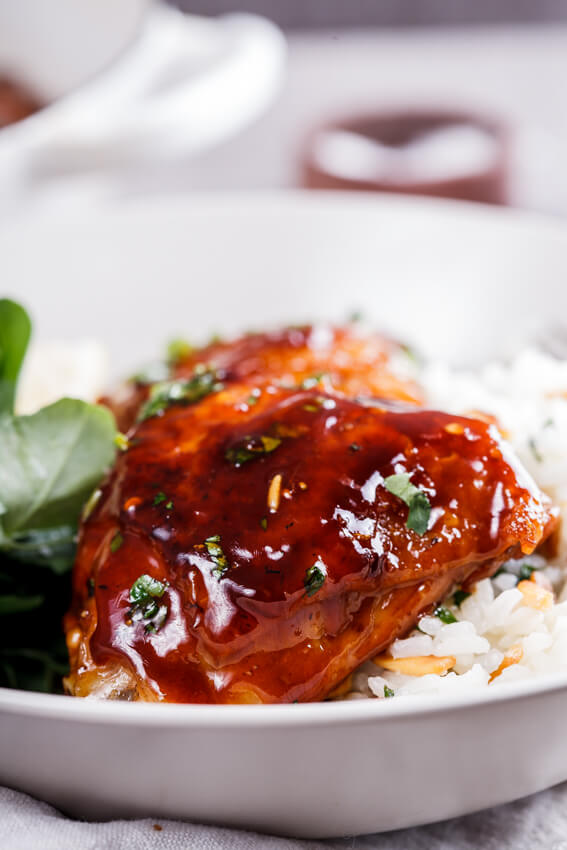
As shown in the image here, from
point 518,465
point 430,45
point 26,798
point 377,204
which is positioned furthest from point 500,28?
point 26,798

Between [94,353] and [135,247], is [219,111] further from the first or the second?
[94,353]

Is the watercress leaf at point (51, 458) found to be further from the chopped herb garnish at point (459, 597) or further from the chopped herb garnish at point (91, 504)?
the chopped herb garnish at point (459, 597)

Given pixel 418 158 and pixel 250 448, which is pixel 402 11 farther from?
pixel 250 448

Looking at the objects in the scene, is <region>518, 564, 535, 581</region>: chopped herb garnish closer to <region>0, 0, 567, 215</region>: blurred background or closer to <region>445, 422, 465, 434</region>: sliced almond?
<region>445, 422, 465, 434</region>: sliced almond

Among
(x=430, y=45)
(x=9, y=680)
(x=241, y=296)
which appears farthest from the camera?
(x=430, y=45)

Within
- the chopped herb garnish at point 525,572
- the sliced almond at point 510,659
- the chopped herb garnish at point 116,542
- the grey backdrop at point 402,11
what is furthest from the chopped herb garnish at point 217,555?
the grey backdrop at point 402,11

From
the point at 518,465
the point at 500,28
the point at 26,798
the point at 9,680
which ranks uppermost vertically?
the point at 518,465

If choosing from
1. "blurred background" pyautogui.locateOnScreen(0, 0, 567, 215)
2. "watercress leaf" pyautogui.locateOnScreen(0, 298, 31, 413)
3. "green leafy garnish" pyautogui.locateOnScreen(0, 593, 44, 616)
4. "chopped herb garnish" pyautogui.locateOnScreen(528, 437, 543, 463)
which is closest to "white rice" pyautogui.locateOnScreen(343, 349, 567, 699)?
"chopped herb garnish" pyautogui.locateOnScreen(528, 437, 543, 463)

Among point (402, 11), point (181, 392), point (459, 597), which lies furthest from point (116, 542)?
point (402, 11)
